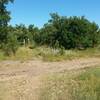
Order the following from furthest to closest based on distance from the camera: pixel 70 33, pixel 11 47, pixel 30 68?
pixel 70 33 → pixel 11 47 → pixel 30 68

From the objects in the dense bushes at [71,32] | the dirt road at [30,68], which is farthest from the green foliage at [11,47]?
the dense bushes at [71,32]

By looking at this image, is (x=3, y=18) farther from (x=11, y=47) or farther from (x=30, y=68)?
(x=11, y=47)

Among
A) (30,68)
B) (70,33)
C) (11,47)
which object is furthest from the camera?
(70,33)

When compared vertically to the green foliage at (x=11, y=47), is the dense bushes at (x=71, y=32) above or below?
above

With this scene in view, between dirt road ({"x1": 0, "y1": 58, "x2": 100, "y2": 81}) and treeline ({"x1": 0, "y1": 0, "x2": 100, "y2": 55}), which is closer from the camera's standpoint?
dirt road ({"x1": 0, "y1": 58, "x2": 100, "y2": 81})

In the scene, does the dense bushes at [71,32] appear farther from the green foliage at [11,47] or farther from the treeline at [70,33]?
the green foliage at [11,47]

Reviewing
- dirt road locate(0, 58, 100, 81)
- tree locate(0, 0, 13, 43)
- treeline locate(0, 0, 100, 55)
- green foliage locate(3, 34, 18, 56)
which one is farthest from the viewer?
treeline locate(0, 0, 100, 55)

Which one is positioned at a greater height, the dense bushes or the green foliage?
the dense bushes

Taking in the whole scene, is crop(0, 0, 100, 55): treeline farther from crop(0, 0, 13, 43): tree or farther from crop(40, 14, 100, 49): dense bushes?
crop(0, 0, 13, 43): tree

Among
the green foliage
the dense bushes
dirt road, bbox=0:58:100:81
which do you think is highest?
the dense bushes

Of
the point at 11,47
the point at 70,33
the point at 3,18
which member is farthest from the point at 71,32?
the point at 3,18

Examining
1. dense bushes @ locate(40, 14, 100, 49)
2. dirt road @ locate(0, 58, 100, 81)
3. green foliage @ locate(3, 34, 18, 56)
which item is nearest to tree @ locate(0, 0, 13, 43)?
dirt road @ locate(0, 58, 100, 81)

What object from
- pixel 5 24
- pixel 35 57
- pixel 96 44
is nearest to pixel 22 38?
pixel 96 44

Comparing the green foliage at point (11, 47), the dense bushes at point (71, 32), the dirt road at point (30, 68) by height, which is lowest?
the dirt road at point (30, 68)
